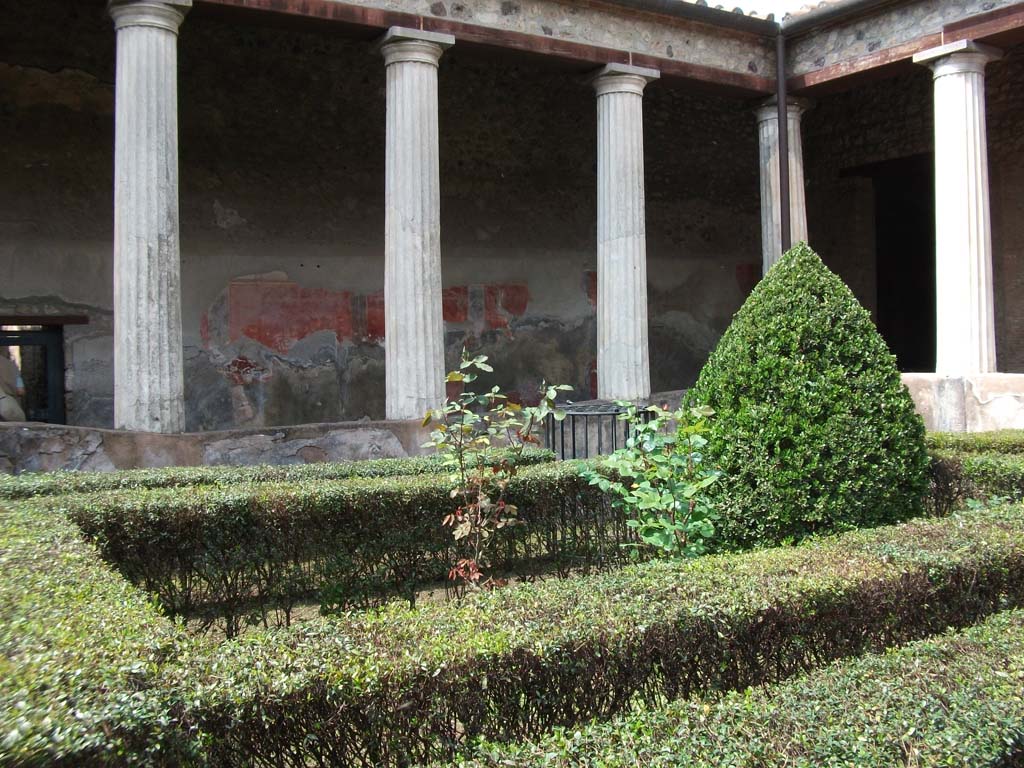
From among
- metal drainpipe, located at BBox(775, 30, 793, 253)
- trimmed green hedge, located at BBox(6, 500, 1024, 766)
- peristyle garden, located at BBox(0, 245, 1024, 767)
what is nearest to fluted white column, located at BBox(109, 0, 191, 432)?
peristyle garden, located at BBox(0, 245, 1024, 767)

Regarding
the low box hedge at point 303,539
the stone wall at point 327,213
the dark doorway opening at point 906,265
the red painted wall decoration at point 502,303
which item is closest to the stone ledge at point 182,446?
the low box hedge at point 303,539

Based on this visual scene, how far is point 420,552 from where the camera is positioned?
13.8 ft

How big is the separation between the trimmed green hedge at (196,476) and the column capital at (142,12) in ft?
11.2

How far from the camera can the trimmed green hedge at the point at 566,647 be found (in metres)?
1.88

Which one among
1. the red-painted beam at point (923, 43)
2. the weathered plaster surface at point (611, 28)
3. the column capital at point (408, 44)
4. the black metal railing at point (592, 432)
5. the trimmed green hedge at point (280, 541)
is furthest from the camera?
the red-painted beam at point (923, 43)

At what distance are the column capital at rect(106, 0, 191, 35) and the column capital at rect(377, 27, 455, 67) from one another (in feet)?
5.45

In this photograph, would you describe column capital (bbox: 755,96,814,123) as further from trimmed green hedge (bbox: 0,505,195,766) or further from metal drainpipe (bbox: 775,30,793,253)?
trimmed green hedge (bbox: 0,505,195,766)

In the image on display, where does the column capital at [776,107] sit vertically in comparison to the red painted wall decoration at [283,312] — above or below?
above

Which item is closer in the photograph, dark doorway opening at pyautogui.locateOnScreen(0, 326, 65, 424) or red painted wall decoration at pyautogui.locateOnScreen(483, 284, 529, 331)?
dark doorway opening at pyautogui.locateOnScreen(0, 326, 65, 424)

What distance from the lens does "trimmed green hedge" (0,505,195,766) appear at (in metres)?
1.52

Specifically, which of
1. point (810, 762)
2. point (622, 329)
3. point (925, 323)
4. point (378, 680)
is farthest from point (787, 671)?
point (925, 323)

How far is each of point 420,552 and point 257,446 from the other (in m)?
2.75

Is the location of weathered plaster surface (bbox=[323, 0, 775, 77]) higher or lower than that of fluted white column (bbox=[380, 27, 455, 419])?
higher

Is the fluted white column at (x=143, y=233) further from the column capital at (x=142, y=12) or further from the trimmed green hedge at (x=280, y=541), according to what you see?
the trimmed green hedge at (x=280, y=541)
